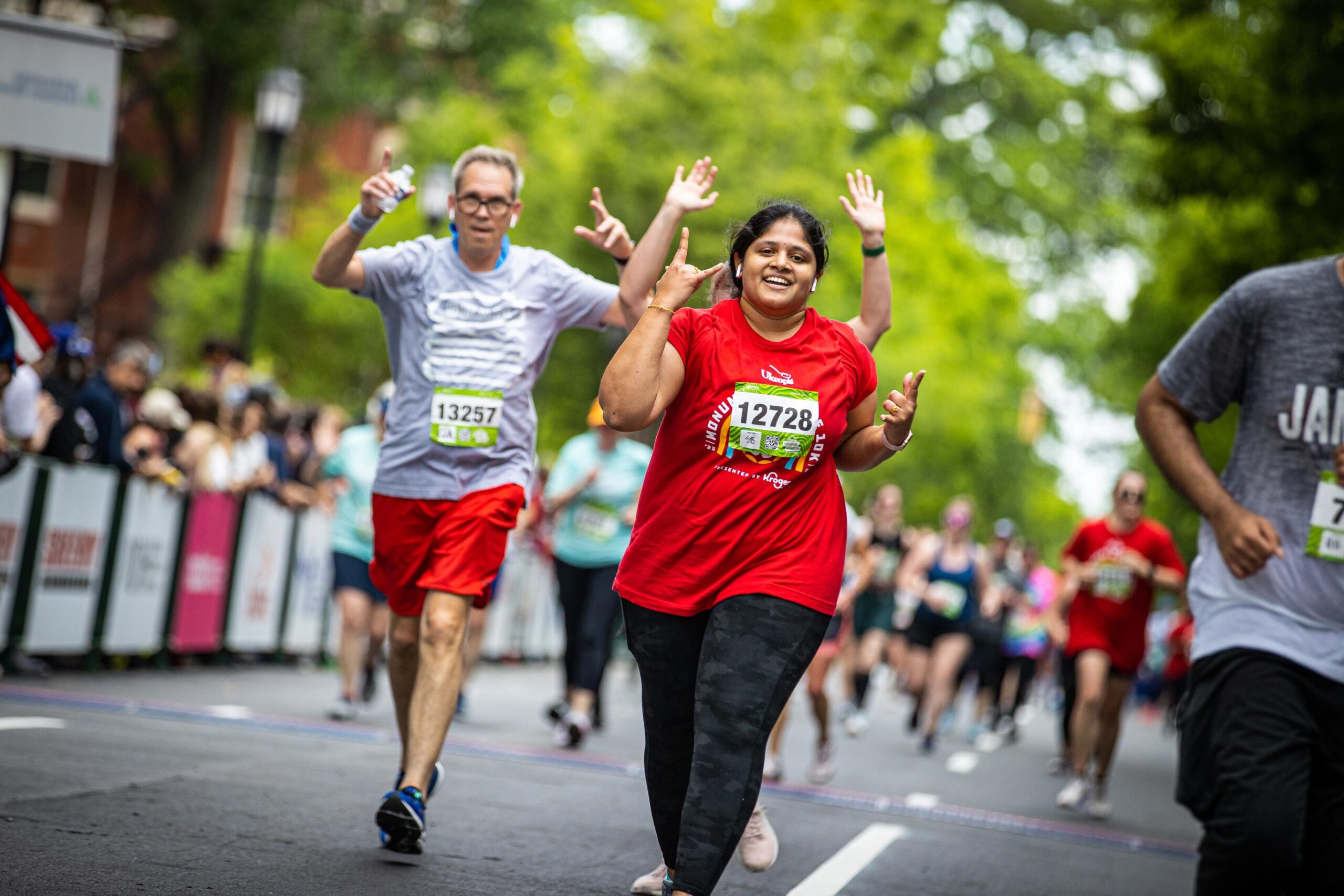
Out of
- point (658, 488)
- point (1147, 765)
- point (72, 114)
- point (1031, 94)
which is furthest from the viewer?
point (1031, 94)

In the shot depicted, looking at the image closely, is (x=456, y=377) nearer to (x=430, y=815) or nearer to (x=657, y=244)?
(x=657, y=244)

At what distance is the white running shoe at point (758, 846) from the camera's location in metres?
5.34

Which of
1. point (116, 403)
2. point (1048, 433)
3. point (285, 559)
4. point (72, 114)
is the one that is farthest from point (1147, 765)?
point (1048, 433)

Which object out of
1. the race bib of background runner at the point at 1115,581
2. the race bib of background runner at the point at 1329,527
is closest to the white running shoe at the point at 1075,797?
the race bib of background runner at the point at 1115,581

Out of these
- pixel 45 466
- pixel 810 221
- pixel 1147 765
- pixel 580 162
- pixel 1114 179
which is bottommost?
pixel 1147 765

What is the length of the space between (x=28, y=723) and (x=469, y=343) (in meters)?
3.36

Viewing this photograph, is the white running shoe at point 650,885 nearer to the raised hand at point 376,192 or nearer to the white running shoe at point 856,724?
the raised hand at point 376,192

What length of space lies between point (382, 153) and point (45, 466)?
5.70 metres

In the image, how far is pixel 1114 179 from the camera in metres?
44.6

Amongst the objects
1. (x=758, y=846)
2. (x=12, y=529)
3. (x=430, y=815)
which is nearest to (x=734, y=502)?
(x=758, y=846)

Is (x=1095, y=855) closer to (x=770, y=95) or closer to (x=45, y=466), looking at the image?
(x=45, y=466)

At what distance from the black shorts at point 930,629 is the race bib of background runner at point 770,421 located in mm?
10910

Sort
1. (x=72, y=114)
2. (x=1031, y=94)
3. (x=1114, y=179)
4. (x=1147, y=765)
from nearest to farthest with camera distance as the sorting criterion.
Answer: (x=72, y=114) → (x=1147, y=765) → (x=1031, y=94) → (x=1114, y=179)

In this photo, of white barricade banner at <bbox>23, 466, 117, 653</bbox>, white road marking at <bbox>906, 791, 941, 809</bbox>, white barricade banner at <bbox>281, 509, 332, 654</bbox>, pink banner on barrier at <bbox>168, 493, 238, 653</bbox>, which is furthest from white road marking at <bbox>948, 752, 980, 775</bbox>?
white barricade banner at <bbox>23, 466, 117, 653</bbox>
